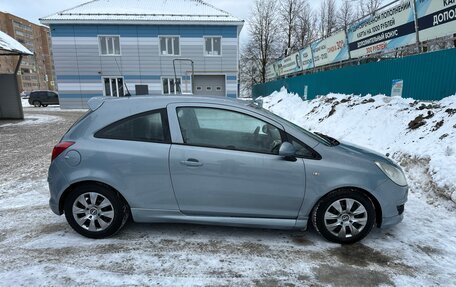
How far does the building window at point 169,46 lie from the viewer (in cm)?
2570

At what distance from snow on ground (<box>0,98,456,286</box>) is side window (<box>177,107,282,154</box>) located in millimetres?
1095

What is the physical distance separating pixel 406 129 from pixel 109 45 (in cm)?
2465

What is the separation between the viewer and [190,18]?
2533 centimetres

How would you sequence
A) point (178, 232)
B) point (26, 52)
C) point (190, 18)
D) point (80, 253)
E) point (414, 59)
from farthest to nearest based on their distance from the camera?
point (190, 18)
point (26, 52)
point (414, 59)
point (178, 232)
point (80, 253)

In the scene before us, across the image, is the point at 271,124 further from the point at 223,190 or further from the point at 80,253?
the point at 80,253

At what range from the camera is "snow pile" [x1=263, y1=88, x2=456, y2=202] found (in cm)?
490

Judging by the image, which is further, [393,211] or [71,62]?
[71,62]

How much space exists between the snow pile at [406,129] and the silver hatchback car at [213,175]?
175cm

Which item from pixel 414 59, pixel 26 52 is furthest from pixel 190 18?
pixel 414 59

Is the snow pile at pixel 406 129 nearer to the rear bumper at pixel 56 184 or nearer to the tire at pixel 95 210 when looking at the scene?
the tire at pixel 95 210

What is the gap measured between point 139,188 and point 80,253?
894mm

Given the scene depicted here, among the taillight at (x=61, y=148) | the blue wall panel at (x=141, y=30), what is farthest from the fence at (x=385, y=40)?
the blue wall panel at (x=141, y=30)

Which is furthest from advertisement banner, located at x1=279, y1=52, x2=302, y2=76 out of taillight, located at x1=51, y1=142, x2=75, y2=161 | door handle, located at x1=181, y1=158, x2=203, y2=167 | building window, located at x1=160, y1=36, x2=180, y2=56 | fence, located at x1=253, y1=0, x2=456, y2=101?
taillight, located at x1=51, y1=142, x2=75, y2=161

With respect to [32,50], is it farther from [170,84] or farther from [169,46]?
[170,84]
